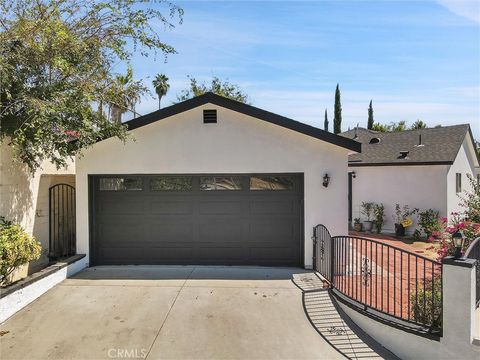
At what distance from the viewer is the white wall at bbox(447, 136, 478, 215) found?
12766mm

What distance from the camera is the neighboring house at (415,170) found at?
12.6 m

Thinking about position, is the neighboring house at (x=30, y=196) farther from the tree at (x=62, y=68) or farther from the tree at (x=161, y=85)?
the tree at (x=161, y=85)

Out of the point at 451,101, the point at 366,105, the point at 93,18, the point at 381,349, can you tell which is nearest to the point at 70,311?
the point at 381,349

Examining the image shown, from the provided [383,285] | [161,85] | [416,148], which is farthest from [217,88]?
[383,285]

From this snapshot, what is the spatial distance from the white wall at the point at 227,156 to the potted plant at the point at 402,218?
19.4 ft

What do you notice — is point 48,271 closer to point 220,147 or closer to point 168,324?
point 168,324

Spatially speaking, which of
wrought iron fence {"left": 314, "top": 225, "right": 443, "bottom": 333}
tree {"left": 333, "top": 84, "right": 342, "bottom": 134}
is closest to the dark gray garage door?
wrought iron fence {"left": 314, "top": 225, "right": 443, "bottom": 333}

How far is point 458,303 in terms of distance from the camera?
3.91 meters

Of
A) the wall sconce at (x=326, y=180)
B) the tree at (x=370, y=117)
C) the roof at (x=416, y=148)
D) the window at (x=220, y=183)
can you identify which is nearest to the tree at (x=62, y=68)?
the window at (x=220, y=183)

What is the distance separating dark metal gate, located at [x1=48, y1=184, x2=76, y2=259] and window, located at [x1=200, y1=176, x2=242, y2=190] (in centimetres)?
389

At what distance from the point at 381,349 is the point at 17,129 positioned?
7224 mm

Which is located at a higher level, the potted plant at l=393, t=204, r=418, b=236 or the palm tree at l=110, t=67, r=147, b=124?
the palm tree at l=110, t=67, r=147, b=124

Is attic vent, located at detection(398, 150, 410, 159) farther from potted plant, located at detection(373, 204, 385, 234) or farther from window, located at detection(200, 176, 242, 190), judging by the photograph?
window, located at detection(200, 176, 242, 190)

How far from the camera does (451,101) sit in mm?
13016
